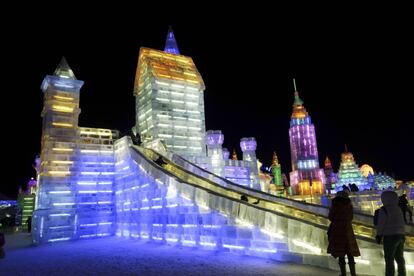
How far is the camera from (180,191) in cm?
1597

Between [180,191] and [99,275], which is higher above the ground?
[180,191]

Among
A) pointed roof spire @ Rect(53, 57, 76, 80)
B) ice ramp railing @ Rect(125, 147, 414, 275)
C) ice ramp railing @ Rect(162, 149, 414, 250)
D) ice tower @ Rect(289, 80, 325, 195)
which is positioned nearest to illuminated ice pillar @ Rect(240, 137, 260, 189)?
ice ramp railing @ Rect(162, 149, 414, 250)

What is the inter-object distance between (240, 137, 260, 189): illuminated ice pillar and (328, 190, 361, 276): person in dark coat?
1273 inches

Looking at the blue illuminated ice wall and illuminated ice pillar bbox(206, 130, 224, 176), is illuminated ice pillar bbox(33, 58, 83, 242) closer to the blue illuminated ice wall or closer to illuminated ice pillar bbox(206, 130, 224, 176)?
the blue illuminated ice wall

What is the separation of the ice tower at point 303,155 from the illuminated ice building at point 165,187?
76382mm

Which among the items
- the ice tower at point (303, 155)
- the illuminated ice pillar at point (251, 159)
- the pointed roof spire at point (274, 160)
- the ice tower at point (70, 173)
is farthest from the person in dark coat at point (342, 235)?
the pointed roof spire at point (274, 160)

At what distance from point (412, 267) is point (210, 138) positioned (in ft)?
103

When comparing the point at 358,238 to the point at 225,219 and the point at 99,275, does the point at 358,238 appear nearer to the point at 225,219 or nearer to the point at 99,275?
the point at 225,219

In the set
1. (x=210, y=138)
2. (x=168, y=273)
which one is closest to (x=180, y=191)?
(x=168, y=273)

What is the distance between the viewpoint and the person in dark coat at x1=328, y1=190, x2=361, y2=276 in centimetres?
738

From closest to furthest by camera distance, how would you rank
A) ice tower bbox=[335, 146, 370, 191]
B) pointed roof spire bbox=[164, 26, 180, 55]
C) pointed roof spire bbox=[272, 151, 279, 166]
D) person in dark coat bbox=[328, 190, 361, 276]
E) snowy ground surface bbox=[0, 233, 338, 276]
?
1. person in dark coat bbox=[328, 190, 361, 276]
2. snowy ground surface bbox=[0, 233, 338, 276]
3. pointed roof spire bbox=[164, 26, 180, 55]
4. ice tower bbox=[335, 146, 370, 191]
5. pointed roof spire bbox=[272, 151, 279, 166]

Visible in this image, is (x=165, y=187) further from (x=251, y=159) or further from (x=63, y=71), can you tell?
(x=251, y=159)

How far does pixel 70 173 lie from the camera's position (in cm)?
2369

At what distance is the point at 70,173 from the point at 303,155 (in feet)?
341
